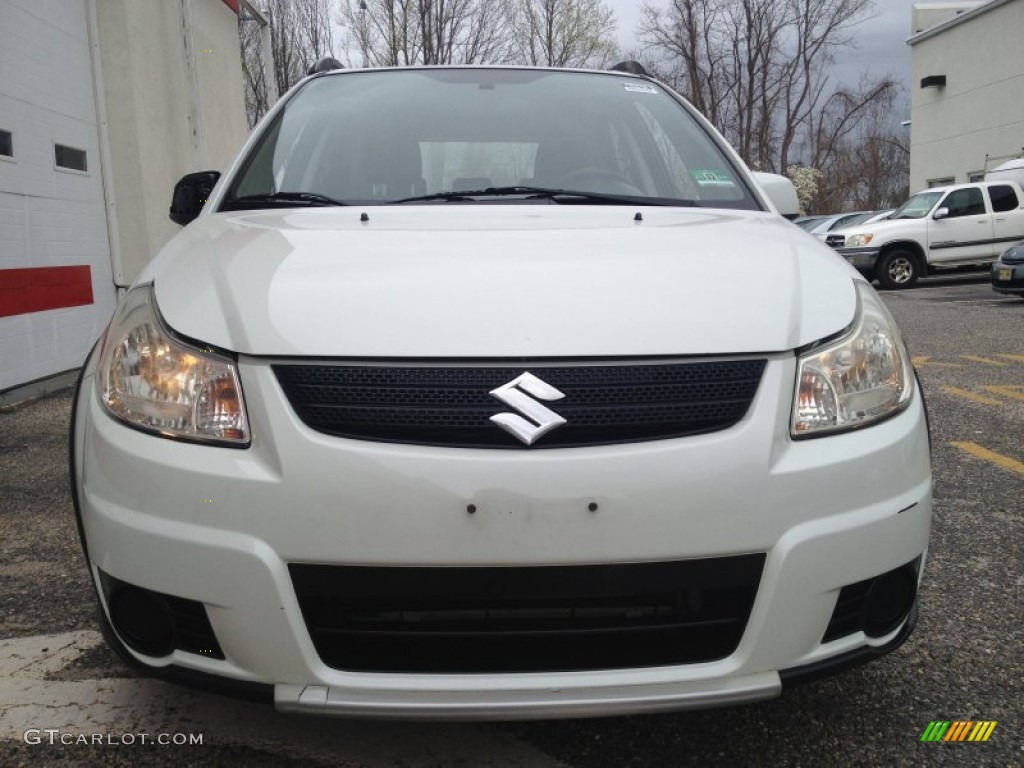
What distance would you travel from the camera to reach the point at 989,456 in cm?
400

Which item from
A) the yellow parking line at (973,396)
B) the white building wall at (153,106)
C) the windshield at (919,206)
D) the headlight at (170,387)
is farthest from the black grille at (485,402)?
the windshield at (919,206)

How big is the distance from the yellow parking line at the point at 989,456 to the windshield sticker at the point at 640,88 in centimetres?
226

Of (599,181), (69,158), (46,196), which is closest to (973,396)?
(599,181)

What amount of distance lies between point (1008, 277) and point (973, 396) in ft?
20.9

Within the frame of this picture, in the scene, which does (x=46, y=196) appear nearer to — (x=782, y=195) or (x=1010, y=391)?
(x=782, y=195)

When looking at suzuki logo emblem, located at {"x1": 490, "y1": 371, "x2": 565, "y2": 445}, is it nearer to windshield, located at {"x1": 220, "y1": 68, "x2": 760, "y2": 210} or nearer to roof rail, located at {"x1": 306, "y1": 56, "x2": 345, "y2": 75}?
windshield, located at {"x1": 220, "y1": 68, "x2": 760, "y2": 210}

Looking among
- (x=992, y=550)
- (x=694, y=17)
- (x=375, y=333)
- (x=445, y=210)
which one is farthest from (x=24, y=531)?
(x=694, y=17)

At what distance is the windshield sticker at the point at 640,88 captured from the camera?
2986 mm

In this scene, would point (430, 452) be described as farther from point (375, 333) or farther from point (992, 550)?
point (992, 550)

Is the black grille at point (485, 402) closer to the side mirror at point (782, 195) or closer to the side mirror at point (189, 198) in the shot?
the side mirror at point (782, 195)

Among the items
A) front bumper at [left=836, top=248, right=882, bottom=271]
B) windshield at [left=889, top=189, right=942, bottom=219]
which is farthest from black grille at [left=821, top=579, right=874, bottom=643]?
windshield at [left=889, top=189, right=942, bottom=219]

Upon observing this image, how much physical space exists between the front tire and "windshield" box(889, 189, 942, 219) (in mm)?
695

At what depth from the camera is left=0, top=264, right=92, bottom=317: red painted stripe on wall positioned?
603 centimetres

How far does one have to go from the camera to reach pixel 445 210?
2.22 meters
